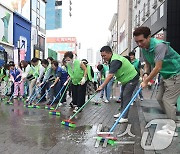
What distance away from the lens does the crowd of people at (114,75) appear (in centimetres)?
405

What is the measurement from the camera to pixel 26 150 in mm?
3639

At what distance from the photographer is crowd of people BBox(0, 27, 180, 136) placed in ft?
13.3

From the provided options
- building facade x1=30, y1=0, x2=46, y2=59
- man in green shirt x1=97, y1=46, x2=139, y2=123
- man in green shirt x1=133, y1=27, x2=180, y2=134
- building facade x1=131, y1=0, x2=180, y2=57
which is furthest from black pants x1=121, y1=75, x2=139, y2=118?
building facade x1=30, y1=0, x2=46, y2=59

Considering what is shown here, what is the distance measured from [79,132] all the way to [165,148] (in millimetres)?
1658

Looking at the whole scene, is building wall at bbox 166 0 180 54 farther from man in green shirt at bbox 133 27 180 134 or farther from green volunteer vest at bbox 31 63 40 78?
man in green shirt at bbox 133 27 180 134

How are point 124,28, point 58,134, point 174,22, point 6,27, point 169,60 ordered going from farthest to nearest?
point 124,28, point 6,27, point 174,22, point 58,134, point 169,60

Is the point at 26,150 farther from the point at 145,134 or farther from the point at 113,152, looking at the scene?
the point at 145,134

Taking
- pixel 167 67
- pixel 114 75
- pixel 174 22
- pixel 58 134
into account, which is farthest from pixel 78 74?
pixel 174 22

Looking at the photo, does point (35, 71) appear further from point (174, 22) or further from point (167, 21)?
point (174, 22)

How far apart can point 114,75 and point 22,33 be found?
15.8 metres

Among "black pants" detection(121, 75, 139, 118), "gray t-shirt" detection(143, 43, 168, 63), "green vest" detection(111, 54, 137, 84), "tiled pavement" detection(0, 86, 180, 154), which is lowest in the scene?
"tiled pavement" detection(0, 86, 180, 154)

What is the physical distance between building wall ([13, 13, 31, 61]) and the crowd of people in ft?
26.2

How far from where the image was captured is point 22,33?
19.9m

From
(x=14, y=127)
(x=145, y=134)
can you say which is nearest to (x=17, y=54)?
(x=14, y=127)
